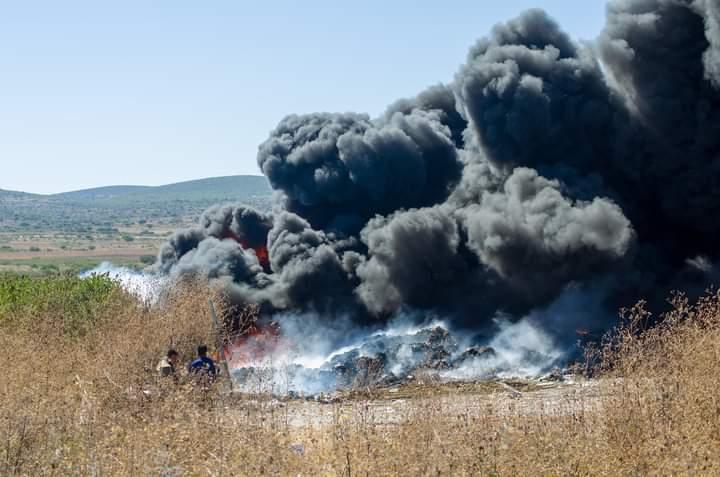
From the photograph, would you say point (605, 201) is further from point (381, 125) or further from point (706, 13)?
point (381, 125)

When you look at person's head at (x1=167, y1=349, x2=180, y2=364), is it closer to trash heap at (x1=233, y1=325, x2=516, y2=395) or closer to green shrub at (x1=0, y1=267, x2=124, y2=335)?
green shrub at (x1=0, y1=267, x2=124, y2=335)

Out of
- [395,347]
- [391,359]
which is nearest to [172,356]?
[391,359]

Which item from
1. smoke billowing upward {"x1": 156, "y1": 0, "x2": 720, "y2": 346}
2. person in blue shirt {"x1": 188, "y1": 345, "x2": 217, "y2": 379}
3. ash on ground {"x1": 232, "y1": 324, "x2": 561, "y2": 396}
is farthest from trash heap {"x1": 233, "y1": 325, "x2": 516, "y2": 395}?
person in blue shirt {"x1": 188, "y1": 345, "x2": 217, "y2": 379}

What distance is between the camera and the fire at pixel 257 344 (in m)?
30.0

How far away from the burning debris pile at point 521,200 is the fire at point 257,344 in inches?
61.6

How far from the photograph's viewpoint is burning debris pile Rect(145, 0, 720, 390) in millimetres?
33219

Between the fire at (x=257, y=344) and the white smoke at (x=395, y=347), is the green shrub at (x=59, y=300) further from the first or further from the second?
the fire at (x=257, y=344)

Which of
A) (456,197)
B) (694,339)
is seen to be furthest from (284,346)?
(694,339)

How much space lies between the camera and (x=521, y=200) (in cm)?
3566

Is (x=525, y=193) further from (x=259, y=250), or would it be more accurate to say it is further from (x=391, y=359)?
(x=259, y=250)

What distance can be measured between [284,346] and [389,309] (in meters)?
5.64

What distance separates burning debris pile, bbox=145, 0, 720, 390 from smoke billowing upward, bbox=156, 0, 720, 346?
0.07 meters

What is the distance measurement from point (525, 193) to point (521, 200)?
339 mm

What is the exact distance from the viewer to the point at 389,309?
3862cm
